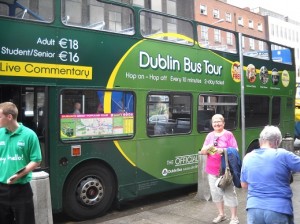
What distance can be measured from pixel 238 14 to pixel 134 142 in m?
56.2

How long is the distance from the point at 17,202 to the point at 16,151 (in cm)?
51

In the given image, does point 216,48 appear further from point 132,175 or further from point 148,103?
point 132,175

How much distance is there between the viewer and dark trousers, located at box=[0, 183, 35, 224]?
3914mm

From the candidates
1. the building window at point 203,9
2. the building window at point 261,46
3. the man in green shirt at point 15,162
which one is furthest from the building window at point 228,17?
the man in green shirt at point 15,162

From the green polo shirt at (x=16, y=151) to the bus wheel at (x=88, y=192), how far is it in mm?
2336

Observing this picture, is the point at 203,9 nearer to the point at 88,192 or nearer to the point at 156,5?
the point at 156,5

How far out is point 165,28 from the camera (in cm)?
788

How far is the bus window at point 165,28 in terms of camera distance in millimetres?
7342

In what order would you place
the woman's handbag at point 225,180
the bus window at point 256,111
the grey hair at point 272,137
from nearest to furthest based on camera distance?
1. the grey hair at point 272,137
2. the woman's handbag at point 225,180
3. the bus window at point 256,111

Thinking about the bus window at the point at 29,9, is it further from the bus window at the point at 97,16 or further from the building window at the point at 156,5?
the building window at the point at 156,5

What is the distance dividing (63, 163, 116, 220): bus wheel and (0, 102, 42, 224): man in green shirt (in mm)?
2241

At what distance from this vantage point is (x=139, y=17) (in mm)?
7145

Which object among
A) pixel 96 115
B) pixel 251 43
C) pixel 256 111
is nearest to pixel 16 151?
pixel 96 115

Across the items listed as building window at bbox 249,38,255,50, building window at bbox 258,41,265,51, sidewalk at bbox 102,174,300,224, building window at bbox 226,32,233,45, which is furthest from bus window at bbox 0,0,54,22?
building window at bbox 258,41,265,51
